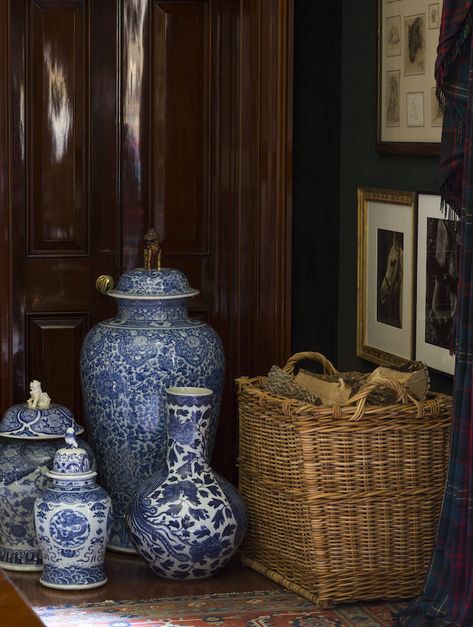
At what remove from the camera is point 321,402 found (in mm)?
3553

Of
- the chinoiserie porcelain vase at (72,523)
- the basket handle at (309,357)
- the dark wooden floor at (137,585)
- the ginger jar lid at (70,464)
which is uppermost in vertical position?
the basket handle at (309,357)

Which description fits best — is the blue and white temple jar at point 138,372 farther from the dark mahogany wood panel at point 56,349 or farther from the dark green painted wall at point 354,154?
the dark green painted wall at point 354,154

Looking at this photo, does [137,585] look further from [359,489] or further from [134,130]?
[134,130]

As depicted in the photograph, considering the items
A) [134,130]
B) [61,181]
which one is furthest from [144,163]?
[61,181]

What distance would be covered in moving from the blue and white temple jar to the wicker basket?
0.44m

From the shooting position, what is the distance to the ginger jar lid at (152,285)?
3954 millimetres

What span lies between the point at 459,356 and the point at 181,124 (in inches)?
73.0

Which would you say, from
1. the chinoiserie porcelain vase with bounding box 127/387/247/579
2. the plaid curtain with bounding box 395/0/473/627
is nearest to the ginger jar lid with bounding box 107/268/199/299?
the chinoiserie porcelain vase with bounding box 127/387/247/579

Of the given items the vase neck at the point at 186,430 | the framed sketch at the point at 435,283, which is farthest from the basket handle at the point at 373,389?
the vase neck at the point at 186,430

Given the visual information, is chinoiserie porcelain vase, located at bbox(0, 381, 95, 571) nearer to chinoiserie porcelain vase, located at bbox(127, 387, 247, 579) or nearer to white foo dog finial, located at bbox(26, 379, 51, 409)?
white foo dog finial, located at bbox(26, 379, 51, 409)

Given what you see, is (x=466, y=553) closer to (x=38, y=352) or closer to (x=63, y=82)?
(x=38, y=352)

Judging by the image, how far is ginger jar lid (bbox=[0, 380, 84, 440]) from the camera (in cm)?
379

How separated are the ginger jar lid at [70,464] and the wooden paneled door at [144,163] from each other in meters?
0.81

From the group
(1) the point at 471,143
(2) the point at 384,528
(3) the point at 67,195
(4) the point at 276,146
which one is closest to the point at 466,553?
(2) the point at 384,528
